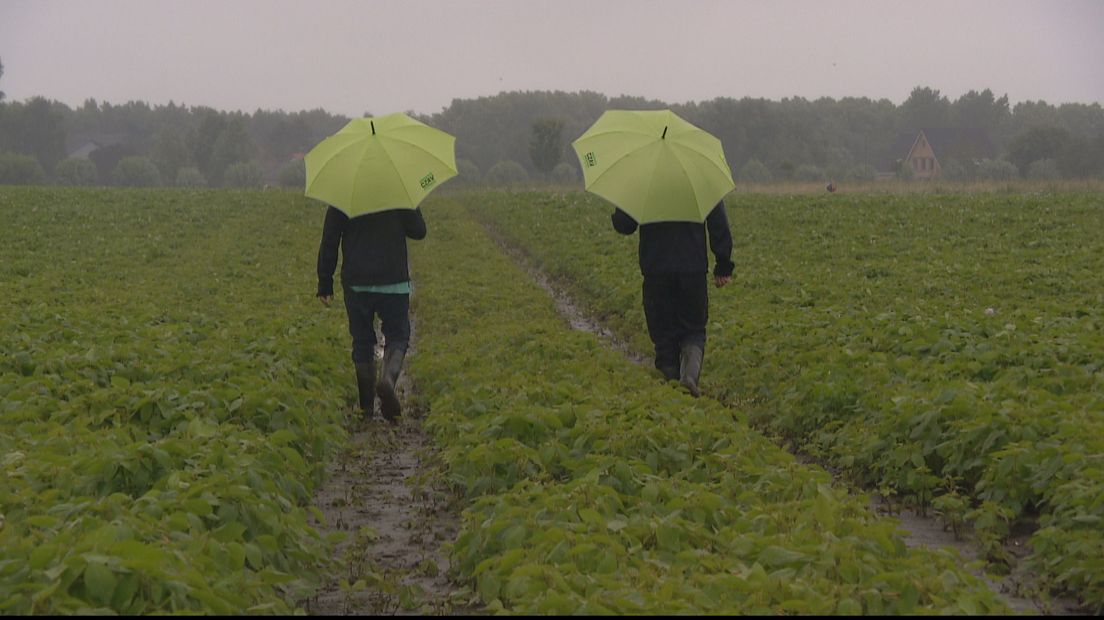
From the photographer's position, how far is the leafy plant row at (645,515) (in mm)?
4922

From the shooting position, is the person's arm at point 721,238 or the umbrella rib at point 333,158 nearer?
the umbrella rib at point 333,158

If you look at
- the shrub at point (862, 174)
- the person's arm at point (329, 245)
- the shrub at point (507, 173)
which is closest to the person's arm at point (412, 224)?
the person's arm at point (329, 245)

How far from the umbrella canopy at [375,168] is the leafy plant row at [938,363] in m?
3.89

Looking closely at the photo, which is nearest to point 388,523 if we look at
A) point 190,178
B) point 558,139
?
point 558,139

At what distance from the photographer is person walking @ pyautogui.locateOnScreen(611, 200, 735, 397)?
10562 mm

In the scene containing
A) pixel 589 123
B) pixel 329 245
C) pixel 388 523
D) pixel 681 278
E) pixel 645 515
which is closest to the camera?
pixel 645 515

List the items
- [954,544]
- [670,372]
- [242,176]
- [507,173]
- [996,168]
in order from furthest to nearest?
[242,176] < [507,173] < [996,168] < [670,372] < [954,544]

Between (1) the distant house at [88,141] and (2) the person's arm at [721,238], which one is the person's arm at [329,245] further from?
(1) the distant house at [88,141]

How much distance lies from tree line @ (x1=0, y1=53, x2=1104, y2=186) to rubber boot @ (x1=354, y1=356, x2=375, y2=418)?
3364 inches

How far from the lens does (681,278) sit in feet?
35.0

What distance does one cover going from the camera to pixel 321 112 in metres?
171

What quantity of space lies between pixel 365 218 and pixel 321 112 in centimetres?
16713

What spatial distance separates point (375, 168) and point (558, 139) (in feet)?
286

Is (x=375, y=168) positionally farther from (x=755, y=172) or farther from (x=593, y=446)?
(x=755, y=172)
